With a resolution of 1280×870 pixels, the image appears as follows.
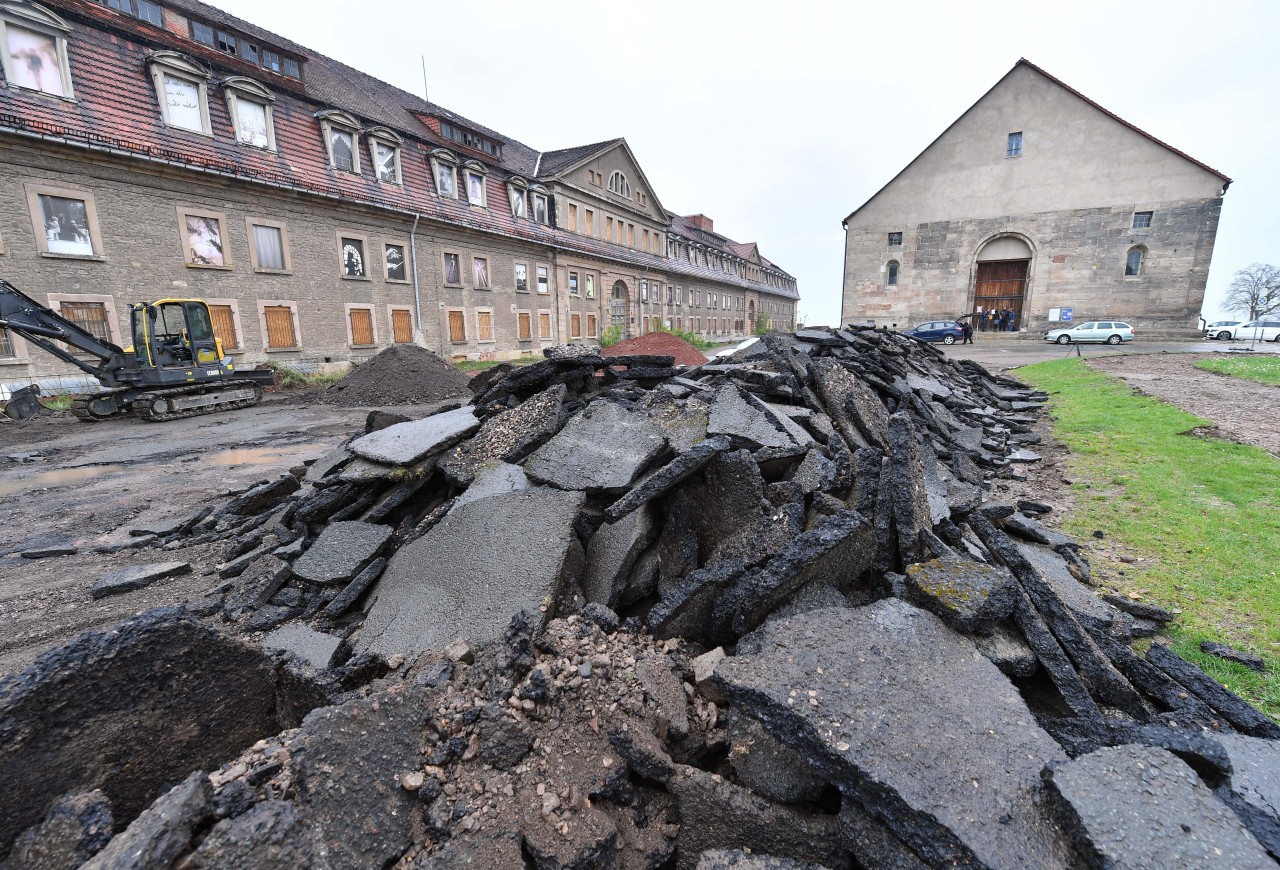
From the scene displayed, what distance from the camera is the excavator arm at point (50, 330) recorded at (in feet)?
39.0

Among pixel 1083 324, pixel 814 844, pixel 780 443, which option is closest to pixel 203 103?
pixel 780 443

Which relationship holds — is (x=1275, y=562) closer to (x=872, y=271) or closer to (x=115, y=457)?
(x=115, y=457)

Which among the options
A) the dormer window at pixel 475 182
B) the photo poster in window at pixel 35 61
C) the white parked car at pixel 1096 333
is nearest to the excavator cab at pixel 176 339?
the photo poster in window at pixel 35 61

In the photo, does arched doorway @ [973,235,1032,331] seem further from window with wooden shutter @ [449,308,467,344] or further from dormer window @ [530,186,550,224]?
window with wooden shutter @ [449,308,467,344]

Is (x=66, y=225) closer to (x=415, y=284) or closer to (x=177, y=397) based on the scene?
(x=177, y=397)

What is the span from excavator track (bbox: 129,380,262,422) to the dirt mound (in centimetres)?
210

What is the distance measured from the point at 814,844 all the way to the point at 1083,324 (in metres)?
35.5

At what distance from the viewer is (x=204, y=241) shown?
55.0 ft

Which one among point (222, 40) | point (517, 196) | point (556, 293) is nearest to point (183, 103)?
point (222, 40)

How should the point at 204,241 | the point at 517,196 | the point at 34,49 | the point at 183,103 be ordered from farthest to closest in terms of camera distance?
the point at 517,196, the point at 204,241, the point at 183,103, the point at 34,49

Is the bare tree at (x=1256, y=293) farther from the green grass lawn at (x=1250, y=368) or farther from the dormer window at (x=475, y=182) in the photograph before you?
the dormer window at (x=475, y=182)

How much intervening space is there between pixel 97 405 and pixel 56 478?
6.39m

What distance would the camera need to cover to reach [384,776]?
2.02 m

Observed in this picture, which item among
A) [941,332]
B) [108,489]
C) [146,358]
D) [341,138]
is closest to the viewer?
[108,489]
